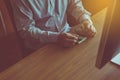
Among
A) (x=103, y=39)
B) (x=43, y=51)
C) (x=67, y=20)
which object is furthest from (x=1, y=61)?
(x=103, y=39)

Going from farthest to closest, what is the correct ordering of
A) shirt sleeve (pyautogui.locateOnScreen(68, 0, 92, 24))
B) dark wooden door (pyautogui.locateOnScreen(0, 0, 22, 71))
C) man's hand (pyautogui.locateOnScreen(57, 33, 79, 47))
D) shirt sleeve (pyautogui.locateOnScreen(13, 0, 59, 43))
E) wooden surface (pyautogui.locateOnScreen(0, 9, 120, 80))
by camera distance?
dark wooden door (pyautogui.locateOnScreen(0, 0, 22, 71)) < shirt sleeve (pyautogui.locateOnScreen(68, 0, 92, 24)) < shirt sleeve (pyautogui.locateOnScreen(13, 0, 59, 43)) < man's hand (pyautogui.locateOnScreen(57, 33, 79, 47)) < wooden surface (pyautogui.locateOnScreen(0, 9, 120, 80))

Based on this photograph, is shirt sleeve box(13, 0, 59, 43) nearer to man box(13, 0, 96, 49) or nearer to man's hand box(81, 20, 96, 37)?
man box(13, 0, 96, 49)

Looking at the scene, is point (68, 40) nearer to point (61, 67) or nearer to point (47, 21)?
point (61, 67)

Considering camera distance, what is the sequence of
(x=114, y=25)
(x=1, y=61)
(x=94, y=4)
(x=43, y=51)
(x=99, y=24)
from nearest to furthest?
(x=114, y=25), (x=43, y=51), (x=99, y=24), (x=1, y=61), (x=94, y=4)

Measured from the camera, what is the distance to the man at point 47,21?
50.1 inches

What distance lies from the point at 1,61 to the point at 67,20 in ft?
2.91

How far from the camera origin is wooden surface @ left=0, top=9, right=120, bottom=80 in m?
1.00

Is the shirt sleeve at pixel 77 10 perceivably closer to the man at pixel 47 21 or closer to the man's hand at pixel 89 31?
the man at pixel 47 21

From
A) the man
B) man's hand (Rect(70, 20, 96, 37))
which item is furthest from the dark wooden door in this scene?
man's hand (Rect(70, 20, 96, 37))

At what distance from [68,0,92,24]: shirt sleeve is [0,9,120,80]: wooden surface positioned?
393 mm

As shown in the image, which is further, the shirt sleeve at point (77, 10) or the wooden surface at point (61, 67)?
the shirt sleeve at point (77, 10)

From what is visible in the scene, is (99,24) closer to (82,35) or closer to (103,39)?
(82,35)

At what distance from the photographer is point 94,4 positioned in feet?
8.18

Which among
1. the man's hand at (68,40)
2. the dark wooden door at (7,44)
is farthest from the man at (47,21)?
the dark wooden door at (7,44)
